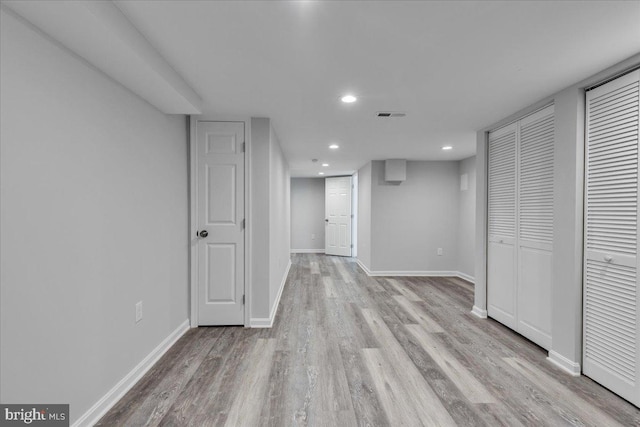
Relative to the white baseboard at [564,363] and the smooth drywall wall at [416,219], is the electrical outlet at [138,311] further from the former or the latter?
the smooth drywall wall at [416,219]

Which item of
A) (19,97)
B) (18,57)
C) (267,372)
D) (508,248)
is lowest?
(267,372)

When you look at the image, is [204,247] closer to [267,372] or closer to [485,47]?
[267,372]

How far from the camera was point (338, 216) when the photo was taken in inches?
331

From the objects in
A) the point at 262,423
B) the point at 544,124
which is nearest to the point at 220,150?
the point at 262,423

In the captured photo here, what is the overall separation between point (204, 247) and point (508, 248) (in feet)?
10.4

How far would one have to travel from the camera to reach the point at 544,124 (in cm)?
281

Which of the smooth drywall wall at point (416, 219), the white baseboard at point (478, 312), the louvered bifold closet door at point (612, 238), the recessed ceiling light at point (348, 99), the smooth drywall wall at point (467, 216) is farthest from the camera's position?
the smooth drywall wall at point (416, 219)

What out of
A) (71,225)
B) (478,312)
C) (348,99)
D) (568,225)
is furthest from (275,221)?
(568,225)

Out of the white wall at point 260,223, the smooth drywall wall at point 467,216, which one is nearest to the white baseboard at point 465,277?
the smooth drywall wall at point 467,216

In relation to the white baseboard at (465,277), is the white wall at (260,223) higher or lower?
higher

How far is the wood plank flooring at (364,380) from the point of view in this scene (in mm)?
1839

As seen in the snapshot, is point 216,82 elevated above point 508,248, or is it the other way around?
point 216,82

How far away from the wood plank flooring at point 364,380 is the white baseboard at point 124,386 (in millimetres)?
45

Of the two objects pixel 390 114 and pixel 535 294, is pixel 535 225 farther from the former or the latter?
pixel 390 114
